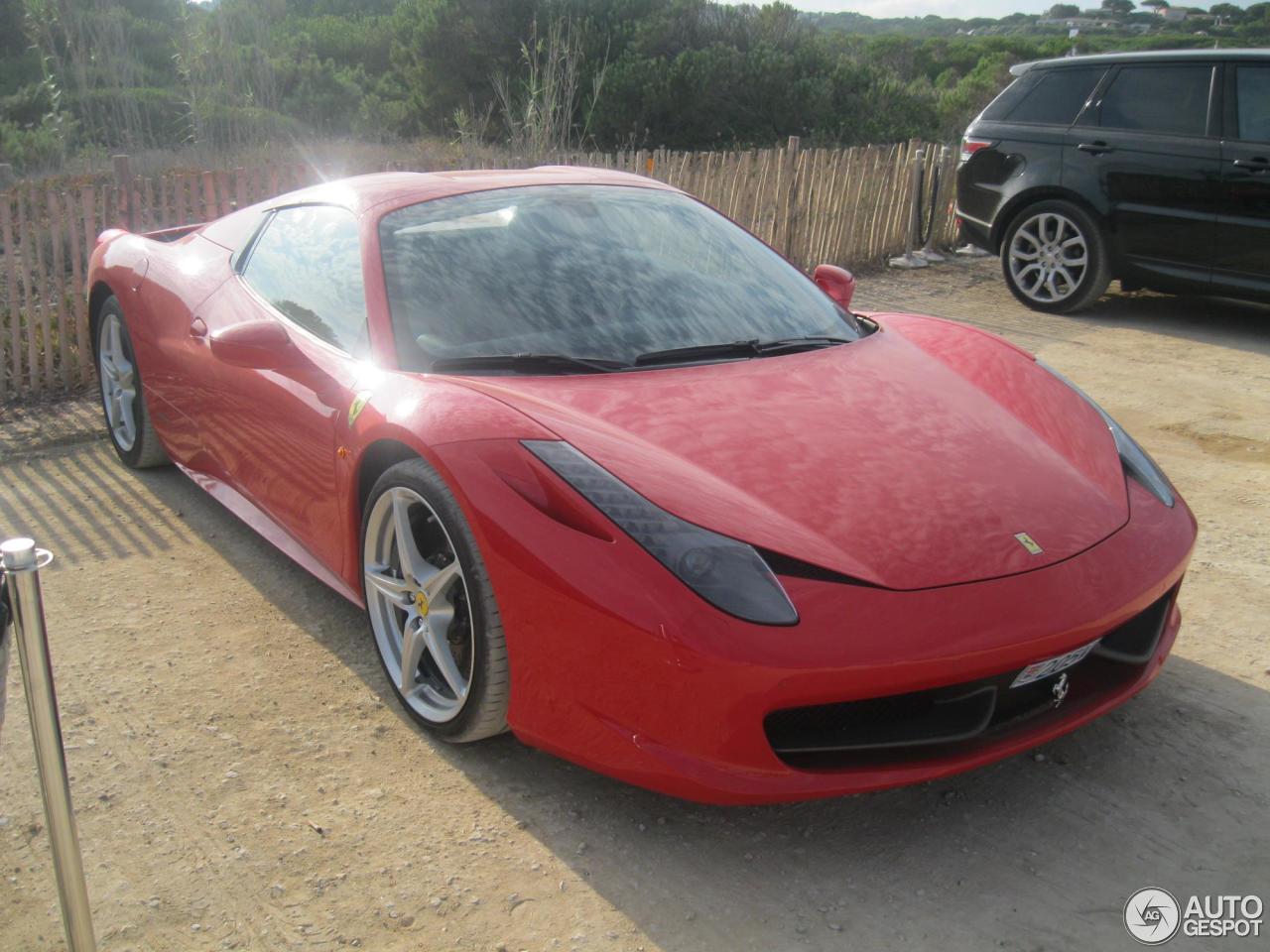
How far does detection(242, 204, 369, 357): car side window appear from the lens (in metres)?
3.26

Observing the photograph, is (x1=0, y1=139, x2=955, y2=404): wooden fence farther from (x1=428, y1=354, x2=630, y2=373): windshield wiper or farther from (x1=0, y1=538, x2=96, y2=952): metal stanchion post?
(x1=0, y1=538, x2=96, y2=952): metal stanchion post

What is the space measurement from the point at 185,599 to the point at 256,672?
62 cm

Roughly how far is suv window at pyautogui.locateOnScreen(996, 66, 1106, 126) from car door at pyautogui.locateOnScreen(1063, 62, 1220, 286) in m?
0.12

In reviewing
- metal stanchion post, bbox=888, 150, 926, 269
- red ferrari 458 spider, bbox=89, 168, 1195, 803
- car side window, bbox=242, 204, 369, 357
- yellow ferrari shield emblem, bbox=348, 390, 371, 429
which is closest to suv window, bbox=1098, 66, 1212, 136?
metal stanchion post, bbox=888, 150, 926, 269

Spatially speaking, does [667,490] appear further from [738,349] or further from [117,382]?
[117,382]

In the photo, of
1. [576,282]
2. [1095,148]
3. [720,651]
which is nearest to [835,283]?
[576,282]

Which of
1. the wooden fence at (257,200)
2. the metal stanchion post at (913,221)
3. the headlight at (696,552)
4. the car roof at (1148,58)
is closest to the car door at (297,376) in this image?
the headlight at (696,552)

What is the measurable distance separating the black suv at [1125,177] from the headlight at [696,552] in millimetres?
6148

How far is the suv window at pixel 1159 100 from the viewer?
7.48m

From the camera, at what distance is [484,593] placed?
2529 millimetres

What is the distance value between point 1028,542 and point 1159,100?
6339 mm

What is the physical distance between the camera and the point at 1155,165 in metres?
7.54

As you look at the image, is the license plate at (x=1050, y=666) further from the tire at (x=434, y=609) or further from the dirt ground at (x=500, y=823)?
the tire at (x=434, y=609)

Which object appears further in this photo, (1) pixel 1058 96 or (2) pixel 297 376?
(1) pixel 1058 96
